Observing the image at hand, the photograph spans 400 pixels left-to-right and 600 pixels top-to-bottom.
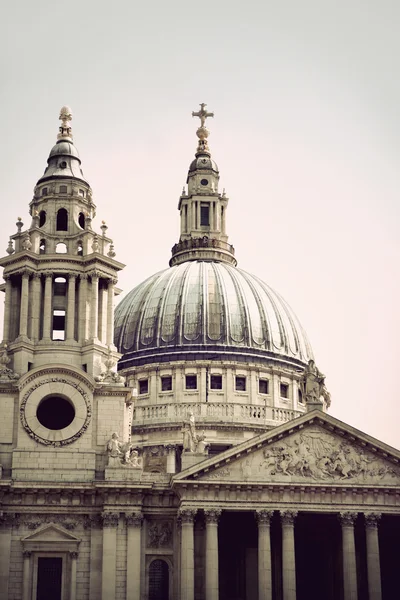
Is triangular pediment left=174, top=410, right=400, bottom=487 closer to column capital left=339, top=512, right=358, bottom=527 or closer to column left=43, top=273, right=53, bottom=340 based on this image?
column capital left=339, top=512, right=358, bottom=527

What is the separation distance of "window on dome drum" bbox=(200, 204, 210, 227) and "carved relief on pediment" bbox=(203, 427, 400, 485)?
34493 millimetres

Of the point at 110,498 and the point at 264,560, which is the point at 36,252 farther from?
the point at 264,560

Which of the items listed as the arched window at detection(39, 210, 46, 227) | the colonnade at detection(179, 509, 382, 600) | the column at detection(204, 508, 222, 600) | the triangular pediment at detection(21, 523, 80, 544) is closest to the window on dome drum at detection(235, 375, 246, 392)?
the arched window at detection(39, 210, 46, 227)

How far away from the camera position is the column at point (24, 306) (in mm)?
75312

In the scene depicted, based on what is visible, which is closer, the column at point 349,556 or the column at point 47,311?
Answer: the column at point 349,556

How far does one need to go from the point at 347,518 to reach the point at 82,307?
20.5 m

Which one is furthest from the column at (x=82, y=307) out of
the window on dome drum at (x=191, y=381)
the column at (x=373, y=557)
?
the column at (x=373, y=557)

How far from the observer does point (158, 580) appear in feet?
241

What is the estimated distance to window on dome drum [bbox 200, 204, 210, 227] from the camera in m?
104

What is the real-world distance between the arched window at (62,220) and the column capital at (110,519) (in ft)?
63.5

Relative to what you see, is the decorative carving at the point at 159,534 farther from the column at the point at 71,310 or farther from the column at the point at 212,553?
the column at the point at 71,310

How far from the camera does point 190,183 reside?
106312 millimetres

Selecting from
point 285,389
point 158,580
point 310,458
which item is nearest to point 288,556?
point 310,458

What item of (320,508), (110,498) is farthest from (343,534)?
(110,498)
